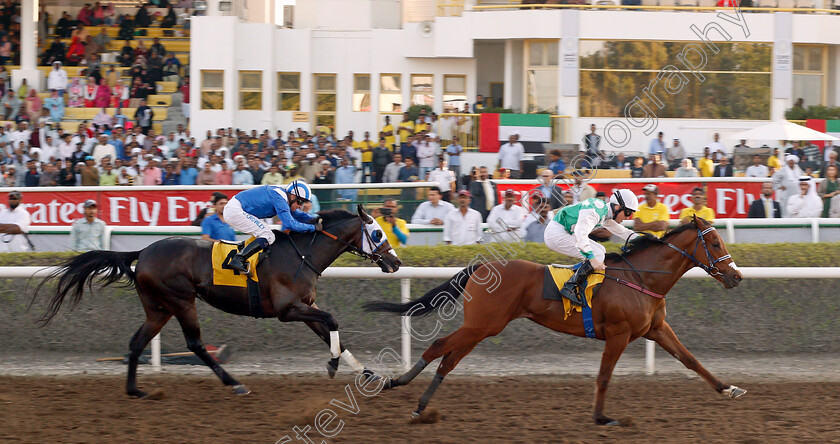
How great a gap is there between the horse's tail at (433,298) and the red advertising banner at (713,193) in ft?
14.0

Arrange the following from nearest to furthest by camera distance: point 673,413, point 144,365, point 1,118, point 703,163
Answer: point 673,413
point 144,365
point 703,163
point 1,118

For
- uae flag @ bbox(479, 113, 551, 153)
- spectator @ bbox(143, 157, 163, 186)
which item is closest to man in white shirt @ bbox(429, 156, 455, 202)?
spectator @ bbox(143, 157, 163, 186)

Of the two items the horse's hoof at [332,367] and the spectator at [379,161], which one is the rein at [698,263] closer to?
the horse's hoof at [332,367]

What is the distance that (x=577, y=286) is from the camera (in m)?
5.29

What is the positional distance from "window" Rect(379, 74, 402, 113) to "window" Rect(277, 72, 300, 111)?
168 centimetres

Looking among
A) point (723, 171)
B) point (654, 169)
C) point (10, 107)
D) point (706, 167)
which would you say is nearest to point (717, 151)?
point (706, 167)

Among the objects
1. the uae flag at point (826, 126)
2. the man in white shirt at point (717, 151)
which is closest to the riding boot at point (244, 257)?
the man in white shirt at point (717, 151)

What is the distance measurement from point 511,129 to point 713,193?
6.83 meters

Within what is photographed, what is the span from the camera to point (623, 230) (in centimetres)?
Result: 558

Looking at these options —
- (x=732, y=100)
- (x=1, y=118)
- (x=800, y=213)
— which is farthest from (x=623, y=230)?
(x=1, y=118)

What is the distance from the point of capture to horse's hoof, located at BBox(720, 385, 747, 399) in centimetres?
537

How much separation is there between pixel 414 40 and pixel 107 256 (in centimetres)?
1271

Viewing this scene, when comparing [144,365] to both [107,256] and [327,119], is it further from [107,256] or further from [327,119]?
[327,119]

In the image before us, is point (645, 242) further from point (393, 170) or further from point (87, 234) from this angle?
point (393, 170)
